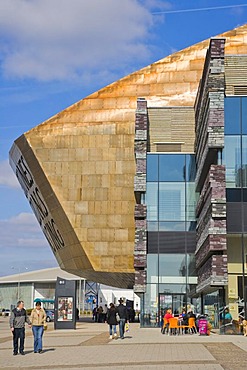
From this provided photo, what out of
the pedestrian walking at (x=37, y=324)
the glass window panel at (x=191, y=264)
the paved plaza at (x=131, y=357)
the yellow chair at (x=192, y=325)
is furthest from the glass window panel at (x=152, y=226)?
the pedestrian walking at (x=37, y=324)

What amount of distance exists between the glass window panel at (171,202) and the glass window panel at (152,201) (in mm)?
281

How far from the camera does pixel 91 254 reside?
48.5 metres

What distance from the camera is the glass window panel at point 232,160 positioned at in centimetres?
3278

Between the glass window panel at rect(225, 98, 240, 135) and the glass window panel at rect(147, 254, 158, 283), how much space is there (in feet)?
38.3

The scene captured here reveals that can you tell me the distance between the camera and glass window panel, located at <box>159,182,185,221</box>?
42.0m

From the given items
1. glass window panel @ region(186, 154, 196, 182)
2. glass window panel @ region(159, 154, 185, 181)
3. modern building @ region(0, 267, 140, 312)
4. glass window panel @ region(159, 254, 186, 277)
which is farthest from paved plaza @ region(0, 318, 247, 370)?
modern building @ region(0, 267, 140, 312)

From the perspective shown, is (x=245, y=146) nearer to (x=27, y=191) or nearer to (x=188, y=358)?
(x=188, y=358)

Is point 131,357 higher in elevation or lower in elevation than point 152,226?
lower

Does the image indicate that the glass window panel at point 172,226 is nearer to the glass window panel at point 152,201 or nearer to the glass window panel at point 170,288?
the glass window panel at point 152,201

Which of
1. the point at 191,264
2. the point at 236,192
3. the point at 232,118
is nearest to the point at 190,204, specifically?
the point at 191,264

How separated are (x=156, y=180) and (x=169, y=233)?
3.71 meters

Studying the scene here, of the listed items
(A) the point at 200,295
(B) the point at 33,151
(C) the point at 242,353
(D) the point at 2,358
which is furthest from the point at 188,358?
(B) the point at 33,151

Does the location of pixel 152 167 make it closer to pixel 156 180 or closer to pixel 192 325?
pixel 156 180

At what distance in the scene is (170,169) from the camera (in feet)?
140
